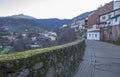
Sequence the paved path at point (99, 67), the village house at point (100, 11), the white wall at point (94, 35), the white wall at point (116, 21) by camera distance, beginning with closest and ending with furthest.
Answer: the paved path at point (99, 67), the white wall at point (116, 21), the white wall at point (94, 35), the village house at point (100, 11)

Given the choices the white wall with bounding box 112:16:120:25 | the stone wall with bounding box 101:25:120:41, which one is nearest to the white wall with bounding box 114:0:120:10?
the stone wall with bounding box 101:25:120:41

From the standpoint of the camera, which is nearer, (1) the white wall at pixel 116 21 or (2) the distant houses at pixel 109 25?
(1) the white wall at pixel 116 21

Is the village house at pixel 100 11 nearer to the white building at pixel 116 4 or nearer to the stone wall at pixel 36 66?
the white building at pixel 116 4

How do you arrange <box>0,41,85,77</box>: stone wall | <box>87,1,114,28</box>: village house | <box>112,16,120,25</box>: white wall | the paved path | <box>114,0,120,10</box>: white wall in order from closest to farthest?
<box>0,41,85,77</box>: stone wall → the paved path → <box>112,16,120,25</box>: white wall → <box>114,0,120,10</box>: white wall → <box>87,1,114,28</box>: village house

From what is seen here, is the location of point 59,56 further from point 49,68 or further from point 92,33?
point 92,33

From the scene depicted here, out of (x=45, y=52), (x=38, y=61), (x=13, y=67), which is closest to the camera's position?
(x=13, y=67)

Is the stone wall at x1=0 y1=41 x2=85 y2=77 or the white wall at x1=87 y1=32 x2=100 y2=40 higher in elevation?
the stone wall at x1=0 y1=41 x2=85 y2=77

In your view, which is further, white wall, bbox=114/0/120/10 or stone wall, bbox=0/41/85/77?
white wall, bbox=114/0/120/10

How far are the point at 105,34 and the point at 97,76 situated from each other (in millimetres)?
53295

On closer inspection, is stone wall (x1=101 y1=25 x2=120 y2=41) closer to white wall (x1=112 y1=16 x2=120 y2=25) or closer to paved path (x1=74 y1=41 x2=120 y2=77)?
white wall (x1=112 y1=16 x2=120 y2=25)

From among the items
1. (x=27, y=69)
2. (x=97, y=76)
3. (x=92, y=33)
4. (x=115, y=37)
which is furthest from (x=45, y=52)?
(x=92, y=33)

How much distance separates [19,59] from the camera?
14.9ft

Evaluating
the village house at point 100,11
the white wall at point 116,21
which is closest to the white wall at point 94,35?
the village house at point 100,11

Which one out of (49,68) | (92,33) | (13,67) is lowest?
(92,33)
